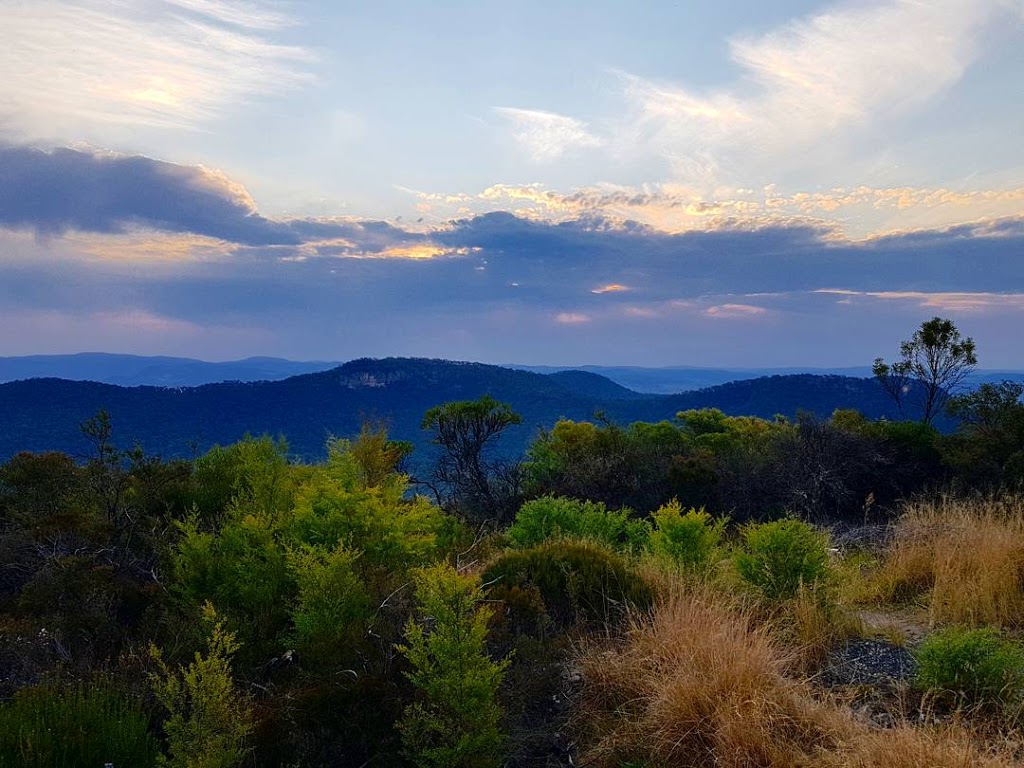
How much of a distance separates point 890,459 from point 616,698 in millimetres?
14844

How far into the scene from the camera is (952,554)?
6367 mm

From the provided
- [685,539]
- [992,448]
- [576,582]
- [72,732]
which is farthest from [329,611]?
[992,448]

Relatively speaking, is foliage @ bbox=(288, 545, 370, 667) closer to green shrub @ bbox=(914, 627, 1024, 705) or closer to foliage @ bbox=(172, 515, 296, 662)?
foliage @ bbox=(172, 515, 296, 662)

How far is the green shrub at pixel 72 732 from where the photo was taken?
308cm

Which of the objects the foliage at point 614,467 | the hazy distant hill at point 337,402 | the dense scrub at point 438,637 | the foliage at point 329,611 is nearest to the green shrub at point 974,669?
the dense scrub at point 438,637

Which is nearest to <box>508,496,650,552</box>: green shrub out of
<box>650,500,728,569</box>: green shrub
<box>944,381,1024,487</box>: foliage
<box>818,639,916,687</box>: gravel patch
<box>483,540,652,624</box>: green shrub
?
<box>650,500,728,569</box>: green shrub

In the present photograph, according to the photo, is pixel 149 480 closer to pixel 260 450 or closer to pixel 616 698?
pixel 260 450

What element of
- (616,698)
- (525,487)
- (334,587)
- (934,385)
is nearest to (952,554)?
(616,698)

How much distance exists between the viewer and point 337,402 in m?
82.3

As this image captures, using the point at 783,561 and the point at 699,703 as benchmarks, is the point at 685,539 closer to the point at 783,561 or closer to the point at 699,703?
the point at 783,561

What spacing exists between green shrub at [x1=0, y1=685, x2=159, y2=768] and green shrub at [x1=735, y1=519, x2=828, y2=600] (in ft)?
15.7

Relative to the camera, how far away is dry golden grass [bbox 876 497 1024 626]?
18.2 ft

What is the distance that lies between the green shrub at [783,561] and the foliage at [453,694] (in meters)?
3.29

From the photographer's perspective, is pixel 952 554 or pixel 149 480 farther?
pixel 149 480
